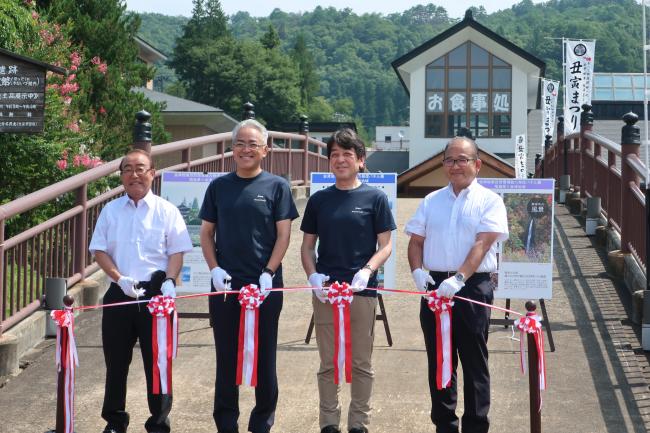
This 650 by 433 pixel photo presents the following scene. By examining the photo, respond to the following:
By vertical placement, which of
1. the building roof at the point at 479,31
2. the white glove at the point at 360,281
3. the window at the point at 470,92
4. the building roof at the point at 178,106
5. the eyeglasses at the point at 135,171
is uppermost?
the building roof at the point at 479,31

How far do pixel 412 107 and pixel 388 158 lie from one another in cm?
488

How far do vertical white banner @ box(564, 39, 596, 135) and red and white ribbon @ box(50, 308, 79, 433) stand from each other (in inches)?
960

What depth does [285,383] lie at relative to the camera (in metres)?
6.82

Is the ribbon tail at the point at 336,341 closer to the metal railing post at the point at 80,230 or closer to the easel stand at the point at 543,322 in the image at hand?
the easel stand at the point at 543,322

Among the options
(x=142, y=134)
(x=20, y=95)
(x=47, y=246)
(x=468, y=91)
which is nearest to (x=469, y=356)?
(x=47, y=246)

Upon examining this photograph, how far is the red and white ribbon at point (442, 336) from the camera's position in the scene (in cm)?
513

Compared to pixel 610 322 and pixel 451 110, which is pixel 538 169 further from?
pixel 610 322

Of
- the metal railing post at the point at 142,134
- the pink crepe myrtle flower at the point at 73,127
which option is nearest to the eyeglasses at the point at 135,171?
the metal railing post at the point at 142,134

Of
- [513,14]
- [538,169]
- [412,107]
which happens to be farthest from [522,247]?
[513,14]

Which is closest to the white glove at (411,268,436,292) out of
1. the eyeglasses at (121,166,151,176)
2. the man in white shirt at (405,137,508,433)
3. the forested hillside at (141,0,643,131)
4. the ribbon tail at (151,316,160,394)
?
the man in white shirt at (405,137,508,433)

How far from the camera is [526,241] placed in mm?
7883

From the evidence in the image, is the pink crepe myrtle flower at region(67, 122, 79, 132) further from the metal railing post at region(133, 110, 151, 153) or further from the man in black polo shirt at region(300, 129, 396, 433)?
the man in black polo shirt at region(300, 129, 396, 433)

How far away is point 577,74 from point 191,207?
23315 mm

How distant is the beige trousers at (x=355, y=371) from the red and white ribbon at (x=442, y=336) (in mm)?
405
